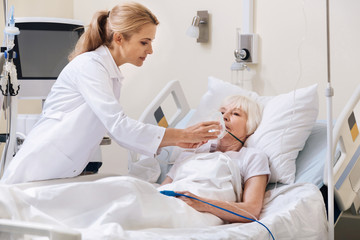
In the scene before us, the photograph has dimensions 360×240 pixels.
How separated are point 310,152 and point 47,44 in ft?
6.07

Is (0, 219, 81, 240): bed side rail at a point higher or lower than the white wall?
lower

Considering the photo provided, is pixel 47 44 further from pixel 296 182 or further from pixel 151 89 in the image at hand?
pixel 296 182

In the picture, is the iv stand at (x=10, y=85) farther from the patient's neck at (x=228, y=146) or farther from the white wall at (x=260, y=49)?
the white wall at (x=260, y=49)

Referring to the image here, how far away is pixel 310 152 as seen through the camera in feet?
8.14

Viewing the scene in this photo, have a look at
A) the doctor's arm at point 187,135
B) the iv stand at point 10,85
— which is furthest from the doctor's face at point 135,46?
the iv stand at point 10,85

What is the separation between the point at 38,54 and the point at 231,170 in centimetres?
174

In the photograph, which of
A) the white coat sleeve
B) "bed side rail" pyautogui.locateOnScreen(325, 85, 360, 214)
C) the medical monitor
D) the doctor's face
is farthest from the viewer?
the medical monitor

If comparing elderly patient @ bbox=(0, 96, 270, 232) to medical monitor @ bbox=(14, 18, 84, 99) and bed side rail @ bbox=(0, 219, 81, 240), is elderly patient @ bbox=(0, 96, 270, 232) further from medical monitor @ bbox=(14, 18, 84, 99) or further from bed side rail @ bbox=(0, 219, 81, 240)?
medical monitor @ bbox=(14, 18, 84, 99)

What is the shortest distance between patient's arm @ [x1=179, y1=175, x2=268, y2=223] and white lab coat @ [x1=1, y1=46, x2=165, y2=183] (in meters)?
0.33

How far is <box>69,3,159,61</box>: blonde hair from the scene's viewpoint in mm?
2273

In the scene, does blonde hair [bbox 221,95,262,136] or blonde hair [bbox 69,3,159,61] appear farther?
blonde hair [bbox 221,95,262,136]

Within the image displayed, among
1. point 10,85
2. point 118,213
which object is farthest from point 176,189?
point 10,85

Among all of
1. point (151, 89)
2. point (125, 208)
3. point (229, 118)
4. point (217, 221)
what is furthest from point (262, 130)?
point (151, 89)

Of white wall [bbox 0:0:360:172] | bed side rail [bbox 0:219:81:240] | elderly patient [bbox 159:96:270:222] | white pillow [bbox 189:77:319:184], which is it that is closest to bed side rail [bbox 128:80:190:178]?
elderly patient [bbox 159:96:270:222]
